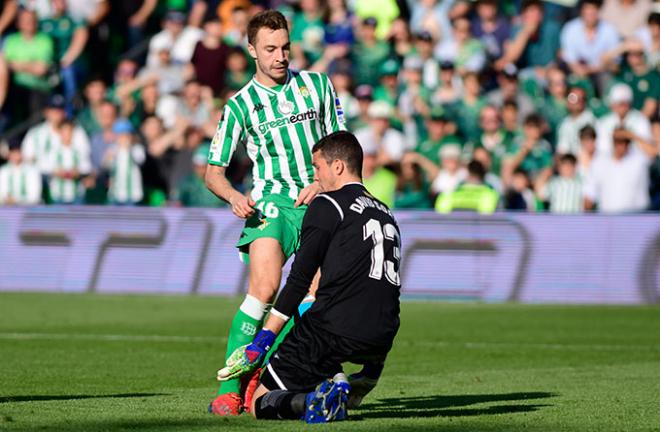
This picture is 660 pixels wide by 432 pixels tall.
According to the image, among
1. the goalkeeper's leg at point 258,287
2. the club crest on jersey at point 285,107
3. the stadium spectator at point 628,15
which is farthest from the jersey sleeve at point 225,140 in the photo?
the stadium spectator at point 628,15

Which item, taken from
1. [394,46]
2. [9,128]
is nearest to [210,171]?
[394,46]

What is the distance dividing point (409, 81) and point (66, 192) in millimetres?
5424

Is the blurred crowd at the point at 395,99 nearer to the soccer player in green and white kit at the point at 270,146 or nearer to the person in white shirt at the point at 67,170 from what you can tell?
the person in white shirt at the point at 67,170

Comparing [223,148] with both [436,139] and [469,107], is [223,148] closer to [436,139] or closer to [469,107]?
[436,139]

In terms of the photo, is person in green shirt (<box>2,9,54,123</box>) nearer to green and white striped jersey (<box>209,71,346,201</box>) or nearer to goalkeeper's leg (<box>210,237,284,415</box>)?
green and white striped jersey (<box>209,71,346,201</box>)

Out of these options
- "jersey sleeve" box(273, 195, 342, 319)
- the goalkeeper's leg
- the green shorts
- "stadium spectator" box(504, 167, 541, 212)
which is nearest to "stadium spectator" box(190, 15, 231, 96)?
"stadium spectator" box(504, 167, 541, 212)

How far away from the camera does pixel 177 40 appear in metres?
23.2

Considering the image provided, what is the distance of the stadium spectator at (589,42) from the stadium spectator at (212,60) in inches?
206

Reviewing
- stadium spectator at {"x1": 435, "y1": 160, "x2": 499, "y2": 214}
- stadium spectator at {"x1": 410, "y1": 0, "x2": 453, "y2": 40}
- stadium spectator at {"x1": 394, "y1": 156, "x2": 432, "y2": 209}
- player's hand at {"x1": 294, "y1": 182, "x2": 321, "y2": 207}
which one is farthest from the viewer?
stadium spectator at {"x1": 410, "y1": 0, "x2": 453, "y2": 40}

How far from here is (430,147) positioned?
791 inches

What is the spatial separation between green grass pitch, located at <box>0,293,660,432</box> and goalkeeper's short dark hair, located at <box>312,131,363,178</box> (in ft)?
4.62

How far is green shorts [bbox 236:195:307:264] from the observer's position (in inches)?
326

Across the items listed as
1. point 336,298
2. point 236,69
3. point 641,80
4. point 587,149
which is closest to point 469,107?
point 587,149

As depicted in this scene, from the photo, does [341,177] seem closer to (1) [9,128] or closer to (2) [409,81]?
(2) [409,81]
